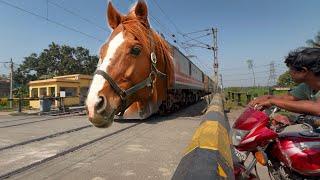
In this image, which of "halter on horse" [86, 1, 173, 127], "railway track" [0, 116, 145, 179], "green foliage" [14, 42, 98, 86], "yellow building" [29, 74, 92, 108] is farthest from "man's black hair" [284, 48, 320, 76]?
"green foliage" [14, 42, 98, 86]

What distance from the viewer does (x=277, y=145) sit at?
287 centimetres

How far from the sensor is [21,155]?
8594 millimetres

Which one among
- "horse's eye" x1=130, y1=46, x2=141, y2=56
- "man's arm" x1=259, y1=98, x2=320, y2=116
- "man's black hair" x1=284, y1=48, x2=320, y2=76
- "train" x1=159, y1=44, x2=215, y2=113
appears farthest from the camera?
"train" x1=159, y1=44, x2=215, y2=113

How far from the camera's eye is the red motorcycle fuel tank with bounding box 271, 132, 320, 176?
2689 mm

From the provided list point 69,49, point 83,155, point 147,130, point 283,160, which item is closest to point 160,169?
point 83,155

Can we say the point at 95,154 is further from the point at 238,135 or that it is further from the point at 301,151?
the point at 301,151

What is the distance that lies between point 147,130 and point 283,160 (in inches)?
410

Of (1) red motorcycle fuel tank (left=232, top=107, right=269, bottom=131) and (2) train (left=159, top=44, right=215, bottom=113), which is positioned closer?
(1) red motorcycle fuel tank (left=232, top=107, right=269, bottom=131)

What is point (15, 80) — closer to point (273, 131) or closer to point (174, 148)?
point (174, 148)

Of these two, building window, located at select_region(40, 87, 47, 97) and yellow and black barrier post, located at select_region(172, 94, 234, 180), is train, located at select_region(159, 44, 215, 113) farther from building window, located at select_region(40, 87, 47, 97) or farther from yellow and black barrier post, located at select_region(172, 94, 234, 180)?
building window, located at select_region(40, 87, 47, 97)

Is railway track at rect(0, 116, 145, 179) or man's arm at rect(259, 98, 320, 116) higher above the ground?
man's arm at rect(259, 98, 320, 116)

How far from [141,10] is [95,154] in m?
6.84

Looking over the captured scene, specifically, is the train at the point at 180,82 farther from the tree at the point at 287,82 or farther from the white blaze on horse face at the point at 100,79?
the tree at the point at 287,82

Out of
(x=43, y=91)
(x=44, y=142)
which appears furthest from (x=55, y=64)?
(x=44, y=142)
